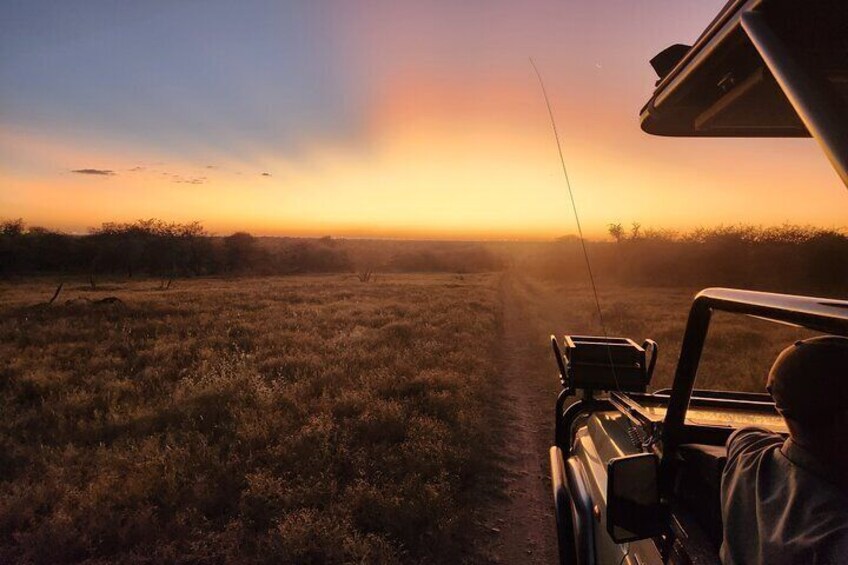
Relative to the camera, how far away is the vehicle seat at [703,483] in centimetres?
184

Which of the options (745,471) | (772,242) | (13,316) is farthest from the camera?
(772,242)

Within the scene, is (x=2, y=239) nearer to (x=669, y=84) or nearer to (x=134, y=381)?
(x=134, y=381)

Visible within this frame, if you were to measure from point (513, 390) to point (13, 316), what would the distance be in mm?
17837

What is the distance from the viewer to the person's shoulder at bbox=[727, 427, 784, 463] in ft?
5.61

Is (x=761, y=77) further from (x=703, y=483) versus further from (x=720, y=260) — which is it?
(x=720, y=260)

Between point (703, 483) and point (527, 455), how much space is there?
473 centimetres

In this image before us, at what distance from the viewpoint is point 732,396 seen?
11.2ft

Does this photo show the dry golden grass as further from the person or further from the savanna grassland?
the person

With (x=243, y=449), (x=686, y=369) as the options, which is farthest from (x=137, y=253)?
(x=686, y=369)

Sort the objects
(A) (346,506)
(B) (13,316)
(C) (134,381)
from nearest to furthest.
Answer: (A) (346,506) < (C) (134,381) < (B) (13,316)

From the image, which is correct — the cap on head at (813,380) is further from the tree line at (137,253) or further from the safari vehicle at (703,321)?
the tree line at (137,253)

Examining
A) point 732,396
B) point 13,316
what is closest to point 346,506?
point 732,396

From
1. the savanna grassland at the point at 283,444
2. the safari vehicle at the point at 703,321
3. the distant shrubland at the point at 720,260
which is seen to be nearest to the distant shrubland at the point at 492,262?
the distant shrubland at the point at 720,260

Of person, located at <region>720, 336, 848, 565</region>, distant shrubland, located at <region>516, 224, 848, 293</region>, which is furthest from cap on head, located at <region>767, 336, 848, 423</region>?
distant shrubland, located at <region>516, 224, 848, 293</region>
